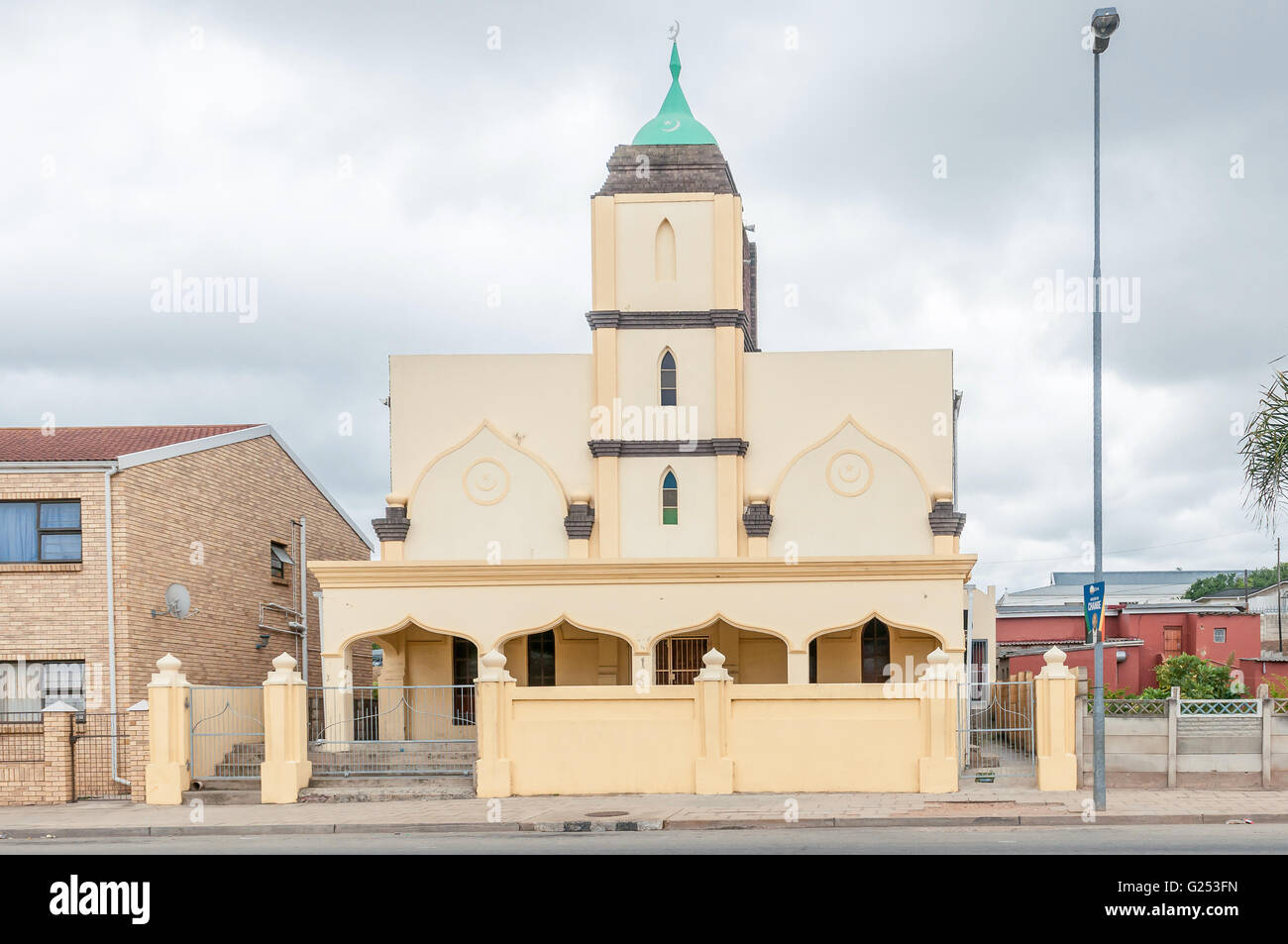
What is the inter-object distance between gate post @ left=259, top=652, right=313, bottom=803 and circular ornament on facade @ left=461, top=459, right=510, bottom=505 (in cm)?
596

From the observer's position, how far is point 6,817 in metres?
19.1

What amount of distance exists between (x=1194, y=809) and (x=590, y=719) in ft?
26.8

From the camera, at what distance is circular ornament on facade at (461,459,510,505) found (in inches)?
1003

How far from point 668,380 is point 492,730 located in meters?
8.75

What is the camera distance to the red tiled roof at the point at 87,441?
22312 mm

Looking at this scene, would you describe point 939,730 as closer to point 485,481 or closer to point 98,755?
point 485,481

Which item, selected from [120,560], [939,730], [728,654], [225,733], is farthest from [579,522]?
[939,730]

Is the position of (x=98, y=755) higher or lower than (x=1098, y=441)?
lower

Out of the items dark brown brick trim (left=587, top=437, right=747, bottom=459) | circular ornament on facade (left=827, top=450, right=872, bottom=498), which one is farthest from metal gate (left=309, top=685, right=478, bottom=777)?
circular ornament on facade (left=827, top=450, right=872, bottom=498)

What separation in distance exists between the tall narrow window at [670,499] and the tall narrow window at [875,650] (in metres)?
4.41

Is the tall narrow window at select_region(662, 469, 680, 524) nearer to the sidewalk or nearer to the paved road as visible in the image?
the sidewalk

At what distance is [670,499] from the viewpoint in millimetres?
25672

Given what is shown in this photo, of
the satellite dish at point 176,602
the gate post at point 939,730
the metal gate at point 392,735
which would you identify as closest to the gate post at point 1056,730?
the gate post at point 939,730
